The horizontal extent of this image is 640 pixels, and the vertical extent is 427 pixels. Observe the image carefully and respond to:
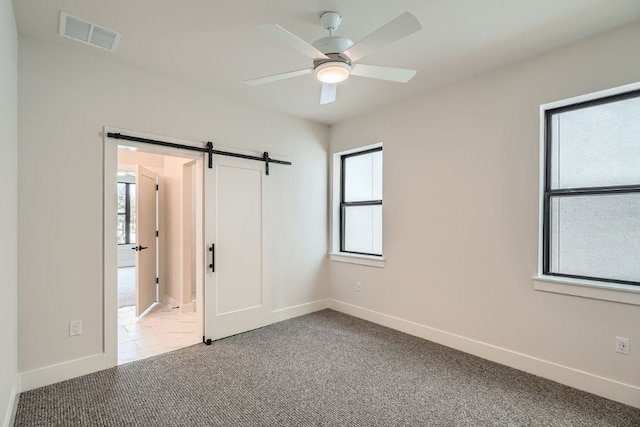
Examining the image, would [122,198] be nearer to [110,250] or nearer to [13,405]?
[110,250]

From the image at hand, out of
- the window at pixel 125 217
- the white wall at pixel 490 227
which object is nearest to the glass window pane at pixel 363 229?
the white wall at pixel 490 227

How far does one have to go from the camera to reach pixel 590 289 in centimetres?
247

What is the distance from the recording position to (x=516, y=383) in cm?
261

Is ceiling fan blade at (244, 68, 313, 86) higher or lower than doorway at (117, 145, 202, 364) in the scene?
higher

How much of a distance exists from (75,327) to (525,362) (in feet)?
12.5

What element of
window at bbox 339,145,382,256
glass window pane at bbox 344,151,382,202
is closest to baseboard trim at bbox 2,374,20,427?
window at bbox 339,145,382,256

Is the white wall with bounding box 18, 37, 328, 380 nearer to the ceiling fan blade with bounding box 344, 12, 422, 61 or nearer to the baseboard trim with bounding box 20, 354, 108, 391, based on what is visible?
the baseboard trim with bounding box 20, 354, 108, 391

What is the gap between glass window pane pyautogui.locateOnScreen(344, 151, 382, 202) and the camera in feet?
14.0

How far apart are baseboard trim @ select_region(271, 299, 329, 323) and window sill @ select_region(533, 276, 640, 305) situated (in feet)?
8.83

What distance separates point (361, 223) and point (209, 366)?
254 cm

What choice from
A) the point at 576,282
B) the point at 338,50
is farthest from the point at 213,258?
the point at 576,282

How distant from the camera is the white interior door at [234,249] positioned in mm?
3545

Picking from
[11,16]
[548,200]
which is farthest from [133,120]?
[548,200]

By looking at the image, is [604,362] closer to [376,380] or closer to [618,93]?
[376,380]
